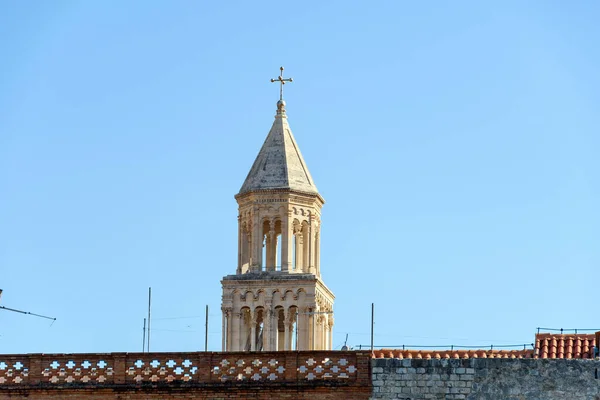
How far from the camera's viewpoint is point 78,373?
4797 centimetres

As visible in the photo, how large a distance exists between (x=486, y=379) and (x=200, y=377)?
6.42 metres

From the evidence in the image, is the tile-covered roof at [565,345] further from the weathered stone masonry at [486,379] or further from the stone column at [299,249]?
the stone column at [299,249]

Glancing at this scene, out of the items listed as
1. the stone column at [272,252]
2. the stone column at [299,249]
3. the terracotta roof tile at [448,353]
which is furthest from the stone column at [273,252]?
the terracotta roof tile at [448,353]

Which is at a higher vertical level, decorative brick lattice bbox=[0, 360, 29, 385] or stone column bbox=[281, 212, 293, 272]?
stone column bbox=[281, 212, 293, 272]

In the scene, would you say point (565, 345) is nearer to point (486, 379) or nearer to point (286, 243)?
Answer: point (486, 379)

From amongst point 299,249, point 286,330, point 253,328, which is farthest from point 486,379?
point 299,249

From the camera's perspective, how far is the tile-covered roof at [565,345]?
181 feet

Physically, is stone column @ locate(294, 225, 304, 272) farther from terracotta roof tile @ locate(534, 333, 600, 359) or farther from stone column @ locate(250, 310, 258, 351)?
terracotta roof tile @ locate(534, 333, 600, 359)

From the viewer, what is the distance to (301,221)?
7569 centimetres

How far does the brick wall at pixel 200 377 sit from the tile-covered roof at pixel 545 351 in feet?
23.6

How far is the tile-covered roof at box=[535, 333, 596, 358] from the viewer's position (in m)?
55.1

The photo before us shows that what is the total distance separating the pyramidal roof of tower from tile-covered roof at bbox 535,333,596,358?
20542 millimetres

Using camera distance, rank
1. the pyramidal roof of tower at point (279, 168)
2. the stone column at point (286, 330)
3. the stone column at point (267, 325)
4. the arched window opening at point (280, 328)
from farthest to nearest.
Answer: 1. the pyramidal roof of tower at point (279, 168)
2. the arched window opening at point (280, 328)
3. the stone column at point (286, 330)
4. the stone column at point (267, 325)

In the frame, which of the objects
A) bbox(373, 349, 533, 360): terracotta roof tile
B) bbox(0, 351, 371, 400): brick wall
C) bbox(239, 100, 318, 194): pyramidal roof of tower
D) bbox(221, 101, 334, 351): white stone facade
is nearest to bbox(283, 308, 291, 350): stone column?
bbox(221, 101, 334, 351): white stone facade
